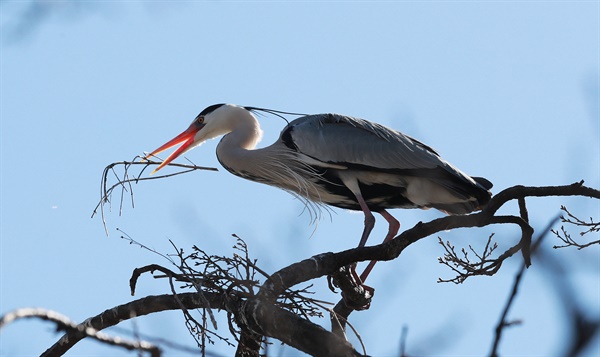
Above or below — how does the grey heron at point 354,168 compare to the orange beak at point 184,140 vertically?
below

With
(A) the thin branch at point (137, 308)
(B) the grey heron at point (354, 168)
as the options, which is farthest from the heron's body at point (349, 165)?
(A) the thin branch at point (137, 308)

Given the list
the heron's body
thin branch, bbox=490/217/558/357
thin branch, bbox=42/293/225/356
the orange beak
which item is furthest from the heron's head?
thin branch, bbox=490/217/558/357

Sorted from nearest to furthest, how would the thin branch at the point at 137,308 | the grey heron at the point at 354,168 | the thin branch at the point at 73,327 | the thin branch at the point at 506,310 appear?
the thin branch at the point at 506,310
the thin branch at the point at 73,327
the thin branch at the point at 137,308
the grey heron at the point at 354,168

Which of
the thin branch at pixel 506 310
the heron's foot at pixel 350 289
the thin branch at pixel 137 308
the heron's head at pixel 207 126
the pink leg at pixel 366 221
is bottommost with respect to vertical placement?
the thin branch at pixel 506 310

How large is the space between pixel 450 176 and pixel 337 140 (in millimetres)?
964

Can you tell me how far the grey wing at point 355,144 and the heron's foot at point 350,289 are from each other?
1298 mm

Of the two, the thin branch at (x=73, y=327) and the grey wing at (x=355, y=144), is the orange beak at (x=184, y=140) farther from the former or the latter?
the thin branch at (x=73, y=327)

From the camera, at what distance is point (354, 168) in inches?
250

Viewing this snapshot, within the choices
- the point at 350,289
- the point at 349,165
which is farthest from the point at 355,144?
the point at 350,289

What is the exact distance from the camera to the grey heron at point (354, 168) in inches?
240

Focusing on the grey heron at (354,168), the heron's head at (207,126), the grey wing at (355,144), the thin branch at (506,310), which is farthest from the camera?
the heron's head at (207,126)

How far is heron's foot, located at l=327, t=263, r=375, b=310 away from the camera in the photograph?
483 centimetres

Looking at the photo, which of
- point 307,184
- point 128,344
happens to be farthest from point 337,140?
point 128,344

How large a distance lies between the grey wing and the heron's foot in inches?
51.1
